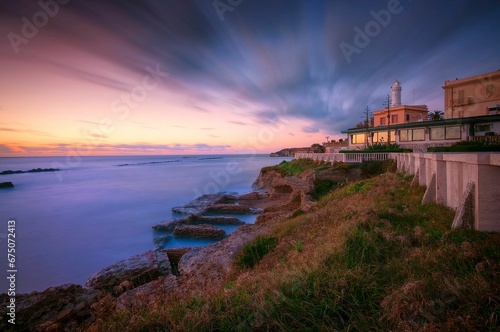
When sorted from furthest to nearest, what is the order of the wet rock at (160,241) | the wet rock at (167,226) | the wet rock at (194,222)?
the wet rock at (194,222) → the wet rock at (167,226) → the wet rock at (160,241)

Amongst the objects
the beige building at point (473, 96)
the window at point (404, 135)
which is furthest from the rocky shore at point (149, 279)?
the beige building at point (473, 96)

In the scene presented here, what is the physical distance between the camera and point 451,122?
2481 cm

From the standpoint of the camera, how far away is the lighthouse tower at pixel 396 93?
39.7 m

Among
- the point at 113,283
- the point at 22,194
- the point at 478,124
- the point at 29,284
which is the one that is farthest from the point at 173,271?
the point at 22,194

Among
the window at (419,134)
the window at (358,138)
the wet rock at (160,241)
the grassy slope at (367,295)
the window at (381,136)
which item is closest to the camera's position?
the grassy slope at (367,295)

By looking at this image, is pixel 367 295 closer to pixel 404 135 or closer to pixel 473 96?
pixel 404 135

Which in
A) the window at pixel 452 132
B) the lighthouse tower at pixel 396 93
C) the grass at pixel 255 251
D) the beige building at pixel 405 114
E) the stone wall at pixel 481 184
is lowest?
the grass at pixel 255 251

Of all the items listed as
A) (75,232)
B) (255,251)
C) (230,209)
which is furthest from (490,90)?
(75,232)

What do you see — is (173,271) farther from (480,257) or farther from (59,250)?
(480,257)

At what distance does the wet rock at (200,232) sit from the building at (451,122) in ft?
81.1

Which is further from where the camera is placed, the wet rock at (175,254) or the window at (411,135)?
the window at (411,135)

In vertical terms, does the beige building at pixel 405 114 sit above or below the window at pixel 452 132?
above

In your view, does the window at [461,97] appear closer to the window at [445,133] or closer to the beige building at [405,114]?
the beige building at [405,114]

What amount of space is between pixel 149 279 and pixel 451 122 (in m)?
31.2
